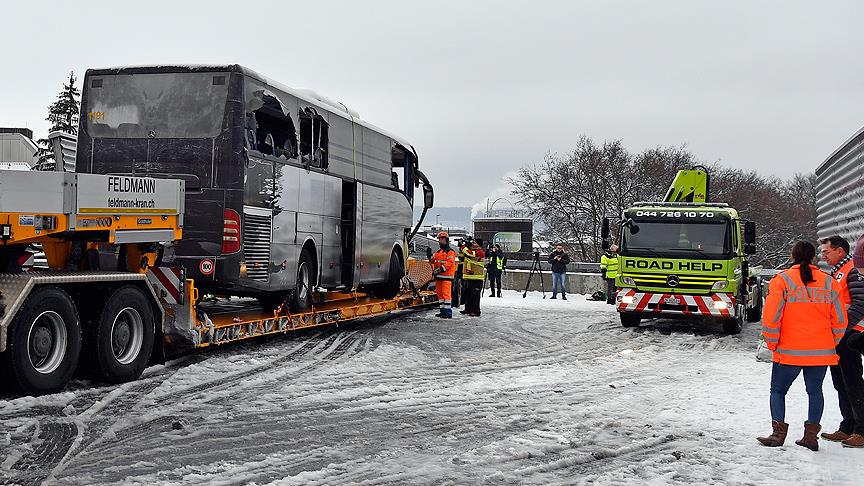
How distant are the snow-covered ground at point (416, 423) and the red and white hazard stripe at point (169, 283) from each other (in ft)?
2.76

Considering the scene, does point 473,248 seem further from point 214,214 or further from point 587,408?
point 587,408

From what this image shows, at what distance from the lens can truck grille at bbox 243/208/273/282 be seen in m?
11.3

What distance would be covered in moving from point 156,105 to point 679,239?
9.90 m

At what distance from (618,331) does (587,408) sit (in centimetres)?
825

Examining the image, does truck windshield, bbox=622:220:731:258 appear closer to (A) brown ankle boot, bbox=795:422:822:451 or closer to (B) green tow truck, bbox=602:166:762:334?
(B) green tow truck, bbox=602:166:762:334

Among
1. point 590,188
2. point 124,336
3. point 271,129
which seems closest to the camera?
point 124,336

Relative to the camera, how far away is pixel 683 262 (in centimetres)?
1611

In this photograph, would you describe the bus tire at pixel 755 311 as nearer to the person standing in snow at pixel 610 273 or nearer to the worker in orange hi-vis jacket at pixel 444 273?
the person standing in snow at pixel 610 273

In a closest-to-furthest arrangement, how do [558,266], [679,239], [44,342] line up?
1. [44,342]
2. [679,239]
3. [558,266]

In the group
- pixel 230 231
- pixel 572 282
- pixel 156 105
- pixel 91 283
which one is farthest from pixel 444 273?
pixel 572 282

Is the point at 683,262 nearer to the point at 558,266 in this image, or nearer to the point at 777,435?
the point at 777,435

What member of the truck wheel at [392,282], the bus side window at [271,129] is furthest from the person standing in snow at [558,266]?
the bus side window at [271,129]

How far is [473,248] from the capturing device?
18.3 meters

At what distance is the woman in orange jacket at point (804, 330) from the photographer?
22.1 feet
